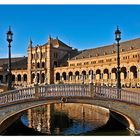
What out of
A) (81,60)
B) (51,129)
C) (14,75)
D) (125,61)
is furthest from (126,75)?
(51,129)

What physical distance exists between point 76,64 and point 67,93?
75.4 metres

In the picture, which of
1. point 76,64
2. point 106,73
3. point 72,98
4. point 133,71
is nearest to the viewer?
point 72,98

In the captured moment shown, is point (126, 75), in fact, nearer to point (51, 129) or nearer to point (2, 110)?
point (51, 129)

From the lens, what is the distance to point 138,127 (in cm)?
1975

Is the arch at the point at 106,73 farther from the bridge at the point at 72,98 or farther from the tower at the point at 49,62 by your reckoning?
the bridge at the point at 72,98

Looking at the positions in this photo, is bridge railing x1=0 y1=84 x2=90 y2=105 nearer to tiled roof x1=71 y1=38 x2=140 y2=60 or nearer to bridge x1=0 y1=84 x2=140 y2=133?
bridge x1=0 y1=84 x2=140 y2=133

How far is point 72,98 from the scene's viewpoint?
19641mm

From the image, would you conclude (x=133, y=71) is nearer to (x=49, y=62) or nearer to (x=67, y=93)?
(x=49, y=62)

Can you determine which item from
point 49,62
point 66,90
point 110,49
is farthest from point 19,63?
point 66,90

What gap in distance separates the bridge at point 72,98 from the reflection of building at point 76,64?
4144cm

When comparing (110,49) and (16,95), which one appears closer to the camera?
(16,95)

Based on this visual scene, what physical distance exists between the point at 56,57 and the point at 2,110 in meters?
91.4

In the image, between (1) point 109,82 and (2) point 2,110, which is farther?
(1) point 109,82

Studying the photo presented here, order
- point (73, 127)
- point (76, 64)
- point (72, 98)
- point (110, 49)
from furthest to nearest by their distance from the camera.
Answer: point (76, 64) → point (110, 49) → point (73, 127) → point (72, 98)
